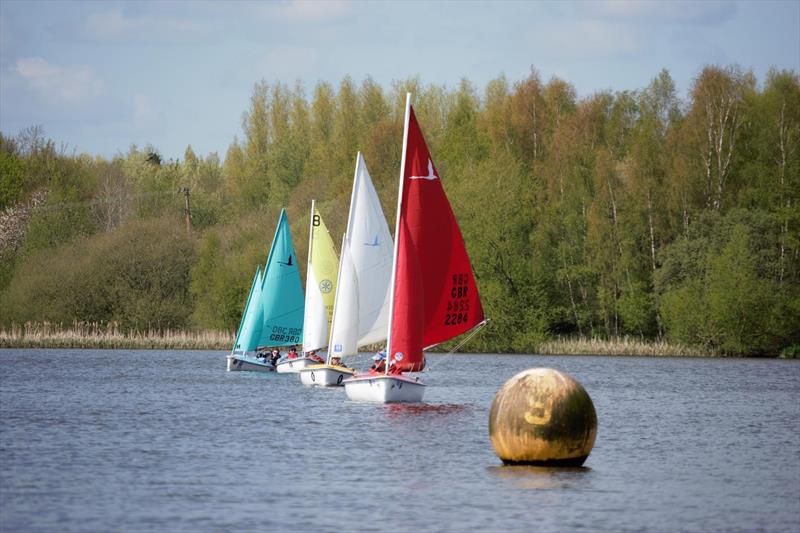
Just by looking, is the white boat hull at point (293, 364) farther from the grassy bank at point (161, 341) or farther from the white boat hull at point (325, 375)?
the grassy bank at point (161, 341)

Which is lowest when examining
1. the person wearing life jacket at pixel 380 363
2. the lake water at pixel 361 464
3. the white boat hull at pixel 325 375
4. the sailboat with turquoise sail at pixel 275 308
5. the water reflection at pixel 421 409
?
the lake water at pixel 361 464

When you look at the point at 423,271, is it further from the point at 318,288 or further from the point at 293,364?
the point at 293,364

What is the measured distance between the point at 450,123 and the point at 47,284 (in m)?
35.6

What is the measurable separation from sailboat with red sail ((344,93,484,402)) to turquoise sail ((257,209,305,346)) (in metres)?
25.5

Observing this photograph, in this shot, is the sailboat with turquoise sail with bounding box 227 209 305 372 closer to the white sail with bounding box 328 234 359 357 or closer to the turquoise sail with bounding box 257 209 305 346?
the turquoise sail with bounding box 257 209 305 346

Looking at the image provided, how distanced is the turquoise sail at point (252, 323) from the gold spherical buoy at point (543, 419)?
1603 inches

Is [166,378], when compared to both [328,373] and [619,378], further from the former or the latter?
[619,378]

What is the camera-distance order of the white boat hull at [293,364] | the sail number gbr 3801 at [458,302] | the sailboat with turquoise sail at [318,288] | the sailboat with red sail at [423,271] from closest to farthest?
the sailboat with red sail at [423,271] < the sail number gbr 3801 at [458,302] < the sailboat with turquoise sail at [318,288] < the white boat hull at [293,364]

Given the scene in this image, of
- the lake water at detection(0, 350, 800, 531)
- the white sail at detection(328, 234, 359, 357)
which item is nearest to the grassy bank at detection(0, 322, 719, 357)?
the lake water at detection(0, 350, 800, 531)

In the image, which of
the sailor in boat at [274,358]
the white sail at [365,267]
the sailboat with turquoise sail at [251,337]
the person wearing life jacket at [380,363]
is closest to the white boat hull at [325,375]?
the white sail at [365,267]

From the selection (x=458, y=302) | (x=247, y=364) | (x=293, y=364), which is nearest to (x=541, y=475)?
(x=458, y=302)

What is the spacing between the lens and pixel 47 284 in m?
98.0

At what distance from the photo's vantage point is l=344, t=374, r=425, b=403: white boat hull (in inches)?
1628

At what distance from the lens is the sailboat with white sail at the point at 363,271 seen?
47719 mm
